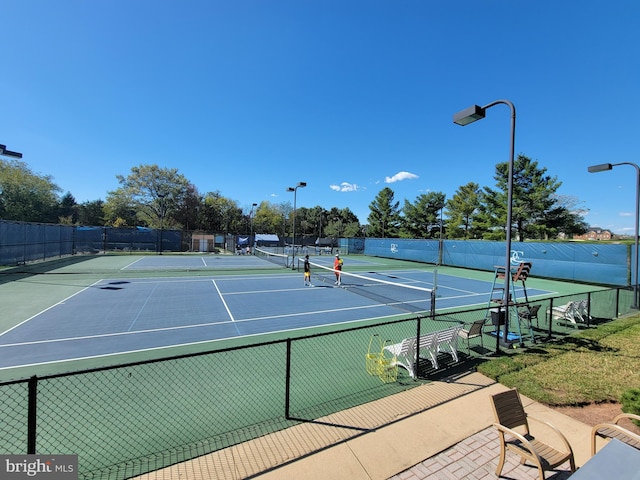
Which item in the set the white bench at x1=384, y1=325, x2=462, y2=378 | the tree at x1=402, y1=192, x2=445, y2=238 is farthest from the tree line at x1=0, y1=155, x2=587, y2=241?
the white bench at x1=384, y1=325, x2=462, y2=378

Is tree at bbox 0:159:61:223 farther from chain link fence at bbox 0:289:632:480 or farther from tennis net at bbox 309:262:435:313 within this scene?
chain link fence at bbox 0:289:632:480

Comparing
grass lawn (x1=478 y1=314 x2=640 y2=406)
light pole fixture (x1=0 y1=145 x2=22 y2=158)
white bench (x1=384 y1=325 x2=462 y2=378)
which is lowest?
grass lawn (x1=478 y1=314 x2=640 y2=406)

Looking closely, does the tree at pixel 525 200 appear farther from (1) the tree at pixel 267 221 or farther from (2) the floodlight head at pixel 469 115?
(1) the tree at pixel 267 221

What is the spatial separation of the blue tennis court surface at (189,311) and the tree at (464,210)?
3617cm

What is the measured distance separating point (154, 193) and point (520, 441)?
69294 mm

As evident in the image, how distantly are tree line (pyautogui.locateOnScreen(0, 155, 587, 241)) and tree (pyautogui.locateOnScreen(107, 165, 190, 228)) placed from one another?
0.57ft

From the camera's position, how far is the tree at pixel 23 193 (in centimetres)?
4988

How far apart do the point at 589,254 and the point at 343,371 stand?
928 inches

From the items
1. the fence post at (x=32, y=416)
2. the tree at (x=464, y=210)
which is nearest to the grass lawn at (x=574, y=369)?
the fence post at (x=32, y=416)

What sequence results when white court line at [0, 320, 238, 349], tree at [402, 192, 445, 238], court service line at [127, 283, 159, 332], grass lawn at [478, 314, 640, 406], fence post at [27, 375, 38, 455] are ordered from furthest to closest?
tree at [402, 192, 445, 238] → court service line at [127, 283, 159, 332] → white court line at [0, 320, 238, 349] → grass lawn at [478, 314, 640, 406] → fence post at [27, 375, 38, 455]

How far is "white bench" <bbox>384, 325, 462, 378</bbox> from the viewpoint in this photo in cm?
628

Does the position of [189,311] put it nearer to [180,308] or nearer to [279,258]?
[180,308]

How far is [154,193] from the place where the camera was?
202 feet

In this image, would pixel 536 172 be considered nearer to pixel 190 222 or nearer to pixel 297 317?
pixel 297 317
